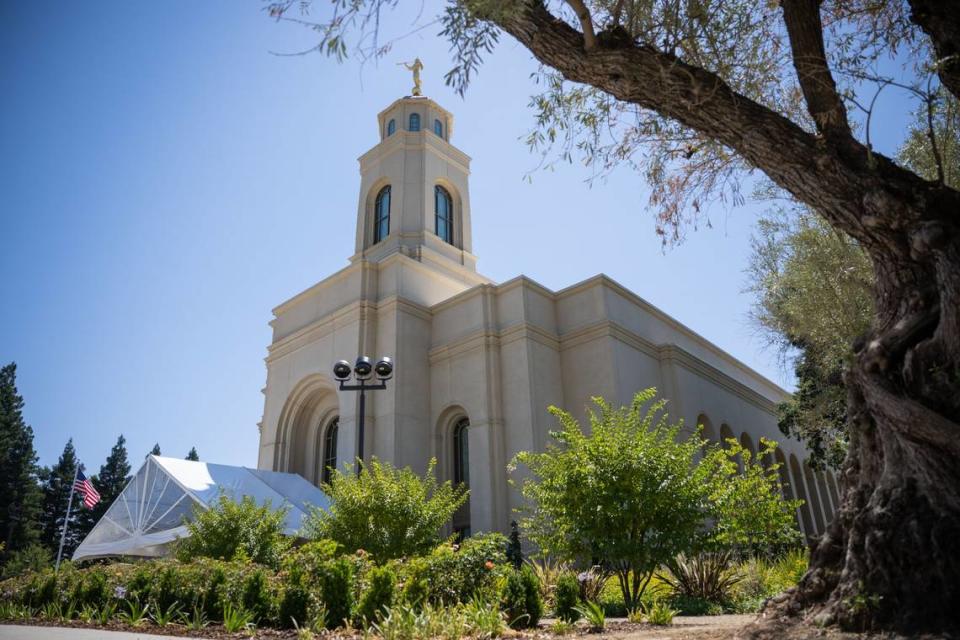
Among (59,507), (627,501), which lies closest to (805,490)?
(627,501)

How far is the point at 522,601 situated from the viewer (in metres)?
7.07

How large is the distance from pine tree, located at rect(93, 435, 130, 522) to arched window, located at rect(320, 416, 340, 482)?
45645mm

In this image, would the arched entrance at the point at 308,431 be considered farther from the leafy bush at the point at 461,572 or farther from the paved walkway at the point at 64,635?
the leafy bush at the point at 461,572

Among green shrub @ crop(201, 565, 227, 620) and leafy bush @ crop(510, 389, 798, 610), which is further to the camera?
leafy bush @ crop(510, 389, 798, 610)

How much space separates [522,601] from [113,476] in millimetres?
65546

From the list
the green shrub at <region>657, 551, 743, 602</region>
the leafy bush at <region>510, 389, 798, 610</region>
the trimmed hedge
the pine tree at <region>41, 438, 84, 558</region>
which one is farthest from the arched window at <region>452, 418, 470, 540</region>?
the pine tree at <region>41, 438, 84, 558</region>

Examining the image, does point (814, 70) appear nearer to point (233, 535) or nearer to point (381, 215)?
point (233, 535)

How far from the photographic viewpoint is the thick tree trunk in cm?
394

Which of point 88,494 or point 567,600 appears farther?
point 88,494

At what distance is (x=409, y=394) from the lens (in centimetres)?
2064

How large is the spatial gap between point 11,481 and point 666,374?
49.6 metres

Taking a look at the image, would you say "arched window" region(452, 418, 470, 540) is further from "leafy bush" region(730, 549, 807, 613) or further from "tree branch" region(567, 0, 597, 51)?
"tree branch" region(567, 0, 597, 51)

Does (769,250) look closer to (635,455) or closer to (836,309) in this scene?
(836,309)

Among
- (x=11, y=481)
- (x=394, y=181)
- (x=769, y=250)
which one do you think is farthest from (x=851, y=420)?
(x=11, y=481)
